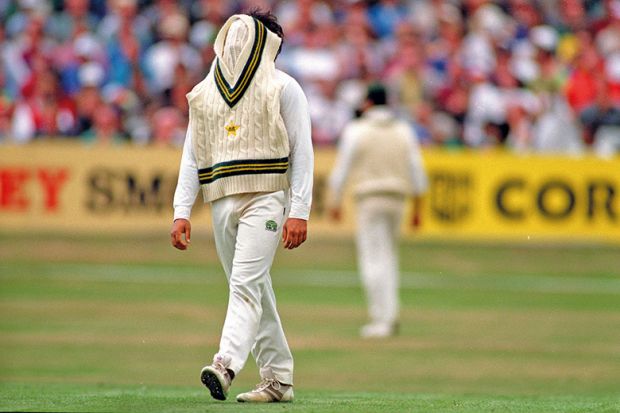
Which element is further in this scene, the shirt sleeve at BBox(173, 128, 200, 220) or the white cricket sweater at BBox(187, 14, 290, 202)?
the shirt sleeve at BBox(173, 128, 200, 220)

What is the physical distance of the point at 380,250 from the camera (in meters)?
16.4

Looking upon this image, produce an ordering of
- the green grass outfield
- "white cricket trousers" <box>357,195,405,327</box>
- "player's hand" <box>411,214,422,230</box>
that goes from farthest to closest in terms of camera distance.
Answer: "player's hand" <box>411,214,422,230</box>, "white cricket trousers" <box>357,195,405,327</box>, the green grass outfield

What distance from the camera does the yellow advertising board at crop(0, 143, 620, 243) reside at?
76.1 feet

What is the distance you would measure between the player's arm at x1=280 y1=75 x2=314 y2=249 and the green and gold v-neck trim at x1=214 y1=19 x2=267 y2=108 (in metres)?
0.22

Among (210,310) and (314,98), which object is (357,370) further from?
(314,98)

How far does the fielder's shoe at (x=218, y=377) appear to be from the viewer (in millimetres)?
8227

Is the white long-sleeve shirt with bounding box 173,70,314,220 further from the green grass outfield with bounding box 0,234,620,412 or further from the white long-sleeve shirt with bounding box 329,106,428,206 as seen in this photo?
the white long-sleeve shirt with bounding box 329,106,428,206

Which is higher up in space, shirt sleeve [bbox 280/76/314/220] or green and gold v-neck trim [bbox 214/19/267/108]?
green and gold v-neck trim [bbox 214/19/267/108]

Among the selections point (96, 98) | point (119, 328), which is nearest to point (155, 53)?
point (96, 98)

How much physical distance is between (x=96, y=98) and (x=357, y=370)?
1191 cm

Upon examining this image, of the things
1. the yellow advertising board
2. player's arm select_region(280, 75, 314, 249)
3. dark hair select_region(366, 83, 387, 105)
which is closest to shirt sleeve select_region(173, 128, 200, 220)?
player's arm select_region(280, 75, 314, 249)

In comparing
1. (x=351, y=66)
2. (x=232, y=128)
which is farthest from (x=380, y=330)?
(x=351, y=66)

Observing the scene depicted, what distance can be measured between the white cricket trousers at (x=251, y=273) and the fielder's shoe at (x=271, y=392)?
0.04 metres

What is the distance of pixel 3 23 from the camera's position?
26.4 m
